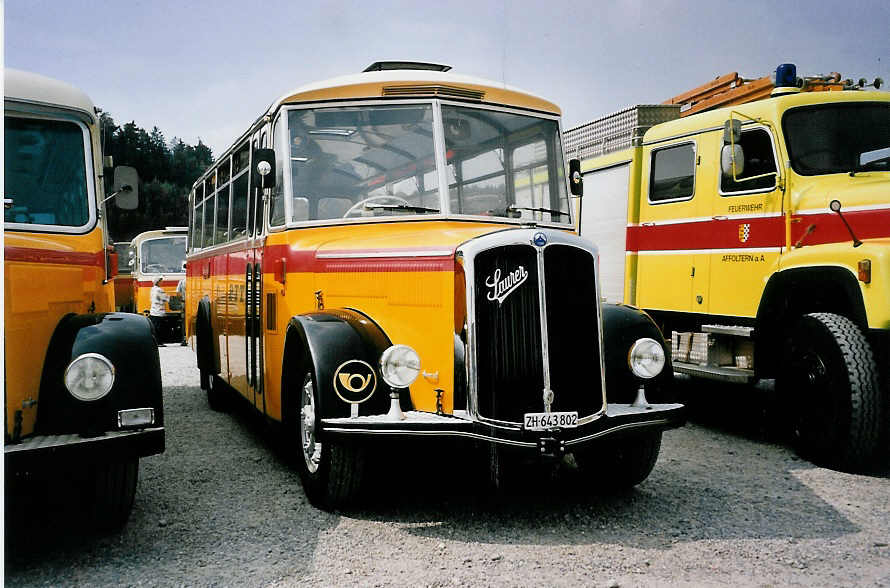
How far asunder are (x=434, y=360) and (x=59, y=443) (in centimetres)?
189

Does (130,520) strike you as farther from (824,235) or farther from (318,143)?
(824,235)

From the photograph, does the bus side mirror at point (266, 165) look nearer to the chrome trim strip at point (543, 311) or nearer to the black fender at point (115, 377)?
the black fender at point (115, 377)

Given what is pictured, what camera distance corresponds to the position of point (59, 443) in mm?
3793

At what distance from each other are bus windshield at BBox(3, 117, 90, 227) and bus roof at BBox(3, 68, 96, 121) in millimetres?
108

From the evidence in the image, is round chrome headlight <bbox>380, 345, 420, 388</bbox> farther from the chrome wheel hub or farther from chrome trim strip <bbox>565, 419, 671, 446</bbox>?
chrome trim strip <bbox>565, 419, 671, 446</bbox>

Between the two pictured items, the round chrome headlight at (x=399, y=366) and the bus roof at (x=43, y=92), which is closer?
the round chrome headlight at (x=399, y=366)

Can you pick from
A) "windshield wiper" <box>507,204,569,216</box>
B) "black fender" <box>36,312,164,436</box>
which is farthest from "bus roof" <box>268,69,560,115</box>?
"black fender" <box>36,312,164,436</box>

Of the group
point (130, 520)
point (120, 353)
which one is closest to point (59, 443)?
point (120, 353)

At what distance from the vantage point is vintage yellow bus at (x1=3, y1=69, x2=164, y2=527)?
3.92 metres

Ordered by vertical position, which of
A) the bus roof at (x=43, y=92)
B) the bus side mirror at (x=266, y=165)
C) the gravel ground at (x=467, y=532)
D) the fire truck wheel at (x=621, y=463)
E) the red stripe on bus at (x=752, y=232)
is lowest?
the gravel ground at (x=467, y=532)

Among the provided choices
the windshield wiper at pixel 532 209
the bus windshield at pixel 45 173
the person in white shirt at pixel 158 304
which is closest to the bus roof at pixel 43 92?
the bus windshield at pixel 45 173

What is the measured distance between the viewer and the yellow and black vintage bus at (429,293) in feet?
14.4

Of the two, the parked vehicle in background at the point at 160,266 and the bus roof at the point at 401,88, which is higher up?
the bus roof at the point at 401,88

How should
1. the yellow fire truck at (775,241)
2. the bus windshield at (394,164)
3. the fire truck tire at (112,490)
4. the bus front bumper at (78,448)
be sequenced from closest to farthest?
1. the bus front bumper at (78,448)
2. the fire truck tire at (112,490)
3. the bus windshield at (394,164)
4. the yellow fire truck at (775,241)
